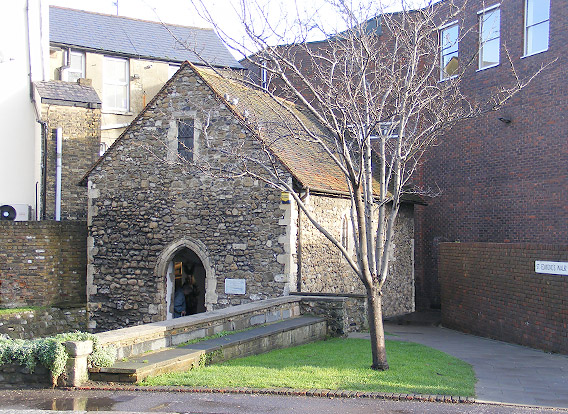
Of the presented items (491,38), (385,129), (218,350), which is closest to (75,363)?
(218,350)

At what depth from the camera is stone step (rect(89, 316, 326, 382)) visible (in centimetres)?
896

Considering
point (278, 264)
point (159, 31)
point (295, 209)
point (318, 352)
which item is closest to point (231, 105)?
point (295, 209)

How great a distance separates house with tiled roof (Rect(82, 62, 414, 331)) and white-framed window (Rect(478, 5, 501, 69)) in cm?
631

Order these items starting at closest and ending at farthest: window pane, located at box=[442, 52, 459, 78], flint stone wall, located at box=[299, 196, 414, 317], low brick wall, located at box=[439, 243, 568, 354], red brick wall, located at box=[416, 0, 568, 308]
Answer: low brick wall, located at box=[439, 243, 568, 354] < flint stone wall, located at box=[299, 196, 414, 317] < red brick wall, located at box=[416, 0, 568, 308] < window pane, located at box=[442, 52, 459, 78]

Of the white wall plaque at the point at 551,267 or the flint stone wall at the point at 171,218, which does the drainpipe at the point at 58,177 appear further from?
the white wall plaque at the point at 551,267

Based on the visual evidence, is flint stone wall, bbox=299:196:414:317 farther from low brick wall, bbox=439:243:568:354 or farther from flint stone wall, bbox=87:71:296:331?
low brick wall, bbox=439:243:568:354

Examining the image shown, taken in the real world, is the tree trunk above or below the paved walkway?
above

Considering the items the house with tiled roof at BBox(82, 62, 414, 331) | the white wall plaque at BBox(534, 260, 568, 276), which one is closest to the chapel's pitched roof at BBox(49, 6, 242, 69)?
the house with tiled roof at BBox(82, 62, 414, 331)

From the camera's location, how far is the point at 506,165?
20.0m

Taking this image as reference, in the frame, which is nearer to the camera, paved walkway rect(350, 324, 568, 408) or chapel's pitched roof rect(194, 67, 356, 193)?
paved walkway rect(350, 324, 568, 408)

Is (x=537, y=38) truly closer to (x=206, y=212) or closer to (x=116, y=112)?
(x=206, y=212)

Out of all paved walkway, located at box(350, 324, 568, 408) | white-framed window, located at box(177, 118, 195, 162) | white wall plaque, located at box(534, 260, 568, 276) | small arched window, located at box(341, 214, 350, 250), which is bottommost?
paved walkway, located at box(350, 324, 568, 408)

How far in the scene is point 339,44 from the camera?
12781mm

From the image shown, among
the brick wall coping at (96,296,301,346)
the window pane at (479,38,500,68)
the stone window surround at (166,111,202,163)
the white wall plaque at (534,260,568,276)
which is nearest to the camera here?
the brick wall coping at (96,296,301,346)
